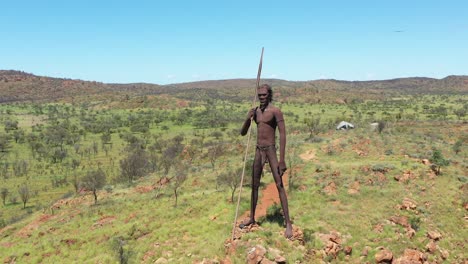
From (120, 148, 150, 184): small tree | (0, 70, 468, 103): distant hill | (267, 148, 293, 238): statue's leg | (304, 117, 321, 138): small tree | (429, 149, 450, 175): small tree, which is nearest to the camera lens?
(267, 148, 293, 238): statue's leg

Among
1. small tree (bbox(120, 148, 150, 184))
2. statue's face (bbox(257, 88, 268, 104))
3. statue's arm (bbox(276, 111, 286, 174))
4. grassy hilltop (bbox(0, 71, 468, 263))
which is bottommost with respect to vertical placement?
small tree (bbox(120, 148, 150, 184))

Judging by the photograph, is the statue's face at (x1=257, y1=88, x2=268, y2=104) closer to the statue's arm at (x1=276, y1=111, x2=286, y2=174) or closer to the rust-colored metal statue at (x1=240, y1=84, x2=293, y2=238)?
the rust-colored metal statue at (x1=240, y1=84, x2=293, y2=238)

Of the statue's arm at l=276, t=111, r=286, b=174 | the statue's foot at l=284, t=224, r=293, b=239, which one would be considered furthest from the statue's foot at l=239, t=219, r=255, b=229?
the statue's arm at l=276, t=111, r=286, b=174

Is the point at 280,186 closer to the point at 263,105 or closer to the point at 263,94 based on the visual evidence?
the point at 263,105

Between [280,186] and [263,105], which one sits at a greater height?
[263,105]

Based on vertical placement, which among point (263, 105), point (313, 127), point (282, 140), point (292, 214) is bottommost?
point (313, 127)

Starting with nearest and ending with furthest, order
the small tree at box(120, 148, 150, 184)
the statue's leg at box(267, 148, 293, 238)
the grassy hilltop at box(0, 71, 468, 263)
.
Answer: the statue's leg at box(267, 148, 293, 238), the grassy hilltop at box(0, 71, 468, 263), the small tree at box(120, 148, 150, 184)

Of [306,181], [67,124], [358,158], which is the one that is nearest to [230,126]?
[67,124]

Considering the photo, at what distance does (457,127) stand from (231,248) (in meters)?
36.9

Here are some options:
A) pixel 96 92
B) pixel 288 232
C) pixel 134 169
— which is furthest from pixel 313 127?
pixel 96 92

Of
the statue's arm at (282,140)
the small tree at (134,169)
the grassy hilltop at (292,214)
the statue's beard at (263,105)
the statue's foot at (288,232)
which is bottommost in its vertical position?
the small tree at (134,169)

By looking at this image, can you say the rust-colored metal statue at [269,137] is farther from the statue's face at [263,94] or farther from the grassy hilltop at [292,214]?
the grassy hilltop at [292,214]

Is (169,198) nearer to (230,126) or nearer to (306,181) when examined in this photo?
(306,181)

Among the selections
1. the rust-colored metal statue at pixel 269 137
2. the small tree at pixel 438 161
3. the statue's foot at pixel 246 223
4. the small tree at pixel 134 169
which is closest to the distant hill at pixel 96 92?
the small tree at pixel 134 169
